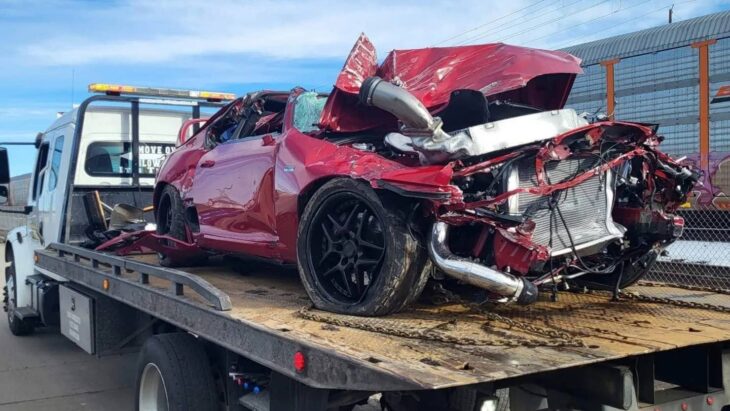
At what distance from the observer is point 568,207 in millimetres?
3783

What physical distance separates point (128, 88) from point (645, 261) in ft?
19.1

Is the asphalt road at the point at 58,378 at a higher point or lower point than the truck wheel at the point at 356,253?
lower

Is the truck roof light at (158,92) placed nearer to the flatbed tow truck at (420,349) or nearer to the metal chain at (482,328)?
the flatbed tow truck at (420,349)

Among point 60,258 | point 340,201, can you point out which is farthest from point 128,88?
point 340,201

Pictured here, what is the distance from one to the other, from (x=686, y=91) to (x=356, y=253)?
7.78 m

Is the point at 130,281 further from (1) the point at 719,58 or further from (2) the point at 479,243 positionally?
(1) the point at 719,58

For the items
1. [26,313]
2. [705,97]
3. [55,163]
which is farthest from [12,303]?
[705,97]

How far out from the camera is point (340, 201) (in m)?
4.01

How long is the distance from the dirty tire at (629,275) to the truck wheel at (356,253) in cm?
150

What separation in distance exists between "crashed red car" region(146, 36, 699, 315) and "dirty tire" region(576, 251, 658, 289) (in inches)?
0.4

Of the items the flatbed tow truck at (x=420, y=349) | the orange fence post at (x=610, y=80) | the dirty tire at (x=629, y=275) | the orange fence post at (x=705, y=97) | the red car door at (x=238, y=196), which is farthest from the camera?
the orange fence post at (x=610, y=80)

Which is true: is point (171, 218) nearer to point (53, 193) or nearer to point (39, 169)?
point (53, 193)

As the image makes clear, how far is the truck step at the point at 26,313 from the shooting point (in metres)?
8.16

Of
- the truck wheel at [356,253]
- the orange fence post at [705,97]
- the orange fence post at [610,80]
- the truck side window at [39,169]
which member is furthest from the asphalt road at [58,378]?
the orange fence post at [705,97]
